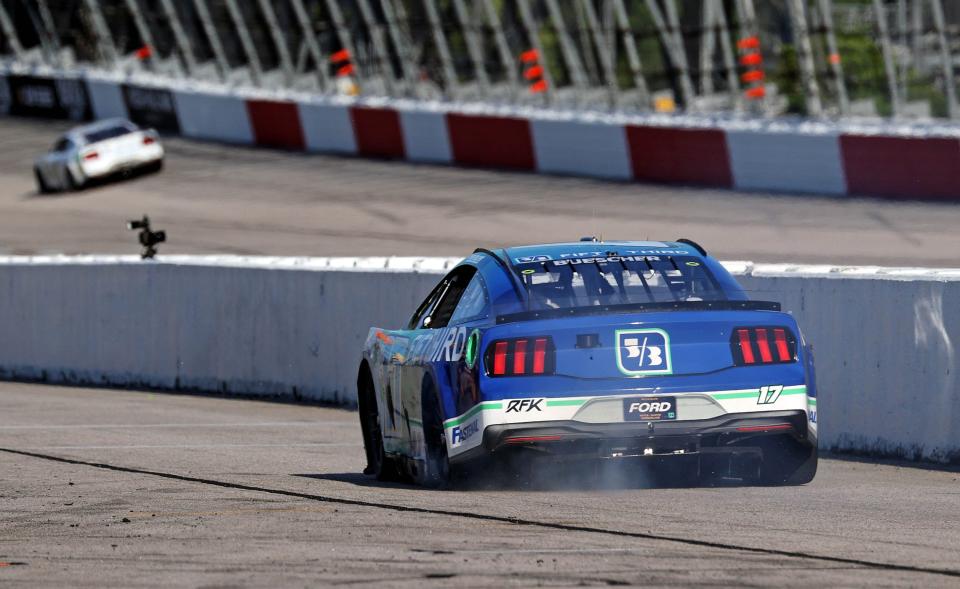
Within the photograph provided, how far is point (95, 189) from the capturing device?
1395 inches

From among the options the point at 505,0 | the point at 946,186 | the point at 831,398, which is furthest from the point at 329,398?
the point at 505,0

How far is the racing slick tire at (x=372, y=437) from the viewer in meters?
9.91

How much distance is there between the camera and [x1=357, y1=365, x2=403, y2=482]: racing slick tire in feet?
32.5

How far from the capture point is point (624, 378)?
816 cm

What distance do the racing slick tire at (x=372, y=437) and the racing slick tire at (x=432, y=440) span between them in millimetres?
798

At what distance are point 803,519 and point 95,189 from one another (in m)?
29.3

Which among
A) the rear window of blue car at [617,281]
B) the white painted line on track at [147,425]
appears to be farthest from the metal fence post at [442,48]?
the rear window of blue car at [617,281]

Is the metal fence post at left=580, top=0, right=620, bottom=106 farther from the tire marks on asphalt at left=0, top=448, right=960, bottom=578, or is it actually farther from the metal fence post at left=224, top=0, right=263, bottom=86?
the tire marks on asphalt at left=0, top=448, right=960, bottom=578

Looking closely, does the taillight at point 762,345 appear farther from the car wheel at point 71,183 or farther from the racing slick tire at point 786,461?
the car wheel at point 71,183

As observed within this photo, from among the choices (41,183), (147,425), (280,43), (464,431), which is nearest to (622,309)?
(464,431)

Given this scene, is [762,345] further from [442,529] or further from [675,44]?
[675,44]

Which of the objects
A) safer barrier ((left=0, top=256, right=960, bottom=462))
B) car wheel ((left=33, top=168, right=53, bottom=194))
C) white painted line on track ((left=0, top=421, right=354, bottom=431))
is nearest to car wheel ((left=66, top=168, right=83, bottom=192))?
car wheel ((left=33, top=168, right=53, bottom=194))

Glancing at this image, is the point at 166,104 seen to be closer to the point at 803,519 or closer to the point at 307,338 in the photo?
the point at 307,338

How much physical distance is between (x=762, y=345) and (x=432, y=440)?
1626 millimetres
